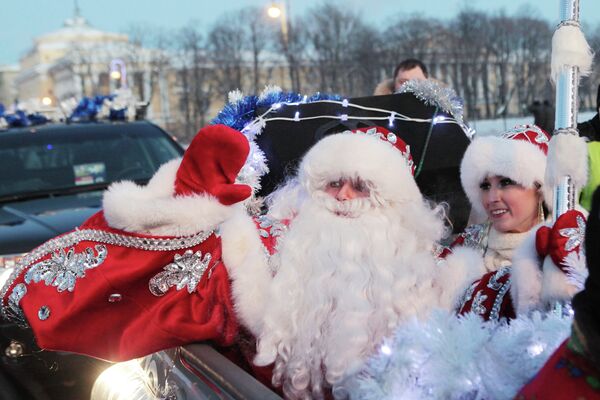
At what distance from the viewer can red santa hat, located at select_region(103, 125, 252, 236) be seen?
6.97 ft

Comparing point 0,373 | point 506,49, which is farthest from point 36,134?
point 506,49

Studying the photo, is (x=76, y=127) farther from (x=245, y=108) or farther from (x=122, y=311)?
(x=122, y=311)

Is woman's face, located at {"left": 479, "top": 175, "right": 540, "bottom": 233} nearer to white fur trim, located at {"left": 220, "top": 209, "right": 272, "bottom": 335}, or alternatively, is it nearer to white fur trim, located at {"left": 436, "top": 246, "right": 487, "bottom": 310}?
white fur trim, located at {"left": 436, "top": 246, "right": 487, "bottom": 310}

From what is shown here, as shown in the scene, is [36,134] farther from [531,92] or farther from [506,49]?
[506,49]

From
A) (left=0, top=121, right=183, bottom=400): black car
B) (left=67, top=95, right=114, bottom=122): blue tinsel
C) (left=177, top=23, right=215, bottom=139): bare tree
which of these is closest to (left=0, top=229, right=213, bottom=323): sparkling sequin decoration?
(left=0, top=121, right=183, bottom=400): black car

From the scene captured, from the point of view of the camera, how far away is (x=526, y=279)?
1.86 metres

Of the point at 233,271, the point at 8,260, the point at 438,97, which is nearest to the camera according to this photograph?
the point at 233,271

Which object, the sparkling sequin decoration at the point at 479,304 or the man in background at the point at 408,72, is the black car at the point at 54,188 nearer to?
the man in background at the point at 408,72

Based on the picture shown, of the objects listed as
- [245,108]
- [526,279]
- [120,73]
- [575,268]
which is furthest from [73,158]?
[120,73]

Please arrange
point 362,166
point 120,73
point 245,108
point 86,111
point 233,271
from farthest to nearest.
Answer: point 120,73, point 86,111, point 245,108, point 362,166, point 233,271

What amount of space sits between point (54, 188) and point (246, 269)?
3.13 m

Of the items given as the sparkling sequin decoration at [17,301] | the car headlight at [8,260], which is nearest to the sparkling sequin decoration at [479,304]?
the sparkling sequin decoration at [17,301]

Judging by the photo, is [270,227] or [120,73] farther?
[120,73]

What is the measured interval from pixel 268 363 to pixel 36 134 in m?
3.82
